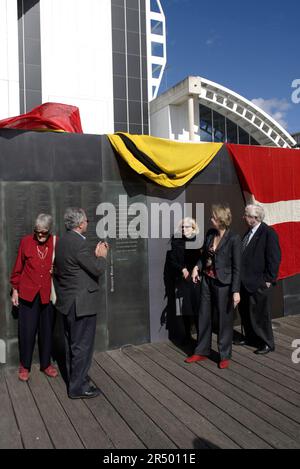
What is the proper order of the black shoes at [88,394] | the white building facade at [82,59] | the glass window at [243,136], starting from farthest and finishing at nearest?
the glass window at [243,136] < the white building facade at [82,59] < the black shoes at [88,394]

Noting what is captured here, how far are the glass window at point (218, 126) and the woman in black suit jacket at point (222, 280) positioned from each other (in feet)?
68.0

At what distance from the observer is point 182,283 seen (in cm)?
459

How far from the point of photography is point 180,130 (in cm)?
2086

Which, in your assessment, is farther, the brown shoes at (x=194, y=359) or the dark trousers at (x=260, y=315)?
the dark trousers at (x=260, y=315)

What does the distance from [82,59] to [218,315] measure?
16775mm

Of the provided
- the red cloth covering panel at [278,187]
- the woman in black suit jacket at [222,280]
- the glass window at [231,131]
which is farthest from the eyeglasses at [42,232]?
the glass window at [231,131]

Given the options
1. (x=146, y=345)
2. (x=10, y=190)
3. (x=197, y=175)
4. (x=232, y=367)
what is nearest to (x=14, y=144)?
(x=10, y=190)

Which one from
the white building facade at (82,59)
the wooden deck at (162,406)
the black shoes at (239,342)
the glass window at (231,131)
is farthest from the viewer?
the glass window at (231,131)

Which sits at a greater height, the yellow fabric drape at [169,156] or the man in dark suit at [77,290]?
the yellow fabric drape at [169,156]

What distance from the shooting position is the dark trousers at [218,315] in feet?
12.7

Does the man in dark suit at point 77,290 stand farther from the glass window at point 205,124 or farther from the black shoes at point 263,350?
the glass window at point 205,124

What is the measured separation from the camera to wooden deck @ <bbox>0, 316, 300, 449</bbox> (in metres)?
2.62

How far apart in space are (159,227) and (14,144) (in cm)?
188

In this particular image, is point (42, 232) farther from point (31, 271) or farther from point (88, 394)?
point (88, 394)
